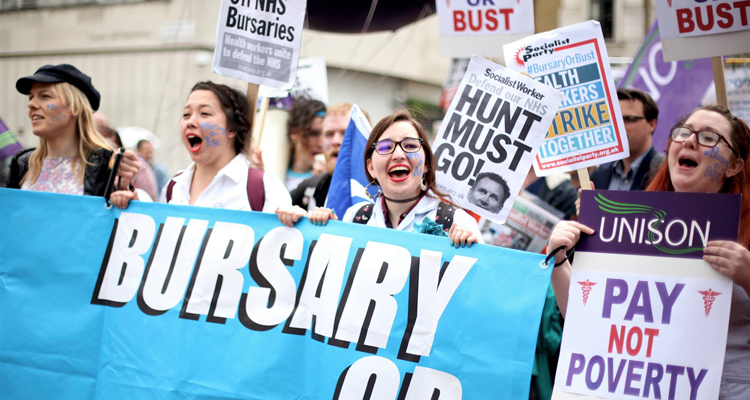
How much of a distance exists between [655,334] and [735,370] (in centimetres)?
28

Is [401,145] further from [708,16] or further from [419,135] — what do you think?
[708,16]

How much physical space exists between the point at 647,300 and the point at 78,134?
9.68 ft

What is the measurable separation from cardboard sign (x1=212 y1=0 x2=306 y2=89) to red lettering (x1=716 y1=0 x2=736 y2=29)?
6.56 ft

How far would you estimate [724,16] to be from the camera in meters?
3.22

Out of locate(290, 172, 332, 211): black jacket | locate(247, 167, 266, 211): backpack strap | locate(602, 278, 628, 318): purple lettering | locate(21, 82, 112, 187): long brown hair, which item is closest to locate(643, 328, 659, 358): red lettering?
locate(602, 278, 628, 318): purple lettering

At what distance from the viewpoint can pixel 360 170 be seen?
13.4 ft

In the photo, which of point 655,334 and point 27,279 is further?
point 27,279

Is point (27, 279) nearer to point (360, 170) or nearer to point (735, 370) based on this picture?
point (360, 170)

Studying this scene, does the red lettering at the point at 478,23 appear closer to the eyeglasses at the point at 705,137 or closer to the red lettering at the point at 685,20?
the red lettering at the point at 685,20

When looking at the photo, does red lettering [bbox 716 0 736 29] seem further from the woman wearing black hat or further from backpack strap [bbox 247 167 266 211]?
the woman wearing black hat

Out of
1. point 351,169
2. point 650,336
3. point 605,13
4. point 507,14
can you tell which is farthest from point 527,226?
point 605,13

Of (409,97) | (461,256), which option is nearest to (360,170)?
(461,256)

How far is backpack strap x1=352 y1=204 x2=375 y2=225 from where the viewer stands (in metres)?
3.11

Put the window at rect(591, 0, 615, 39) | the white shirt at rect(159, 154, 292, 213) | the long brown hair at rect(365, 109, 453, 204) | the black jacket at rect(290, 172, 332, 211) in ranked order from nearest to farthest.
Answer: the long brown hair at rect(365, 109, 453, 204) < the white shirt at rect(159, 154, 292, 213) < the black jacket at rect(290, 172, 332, 211) < the window at rect(591, 0, 615, 39)
